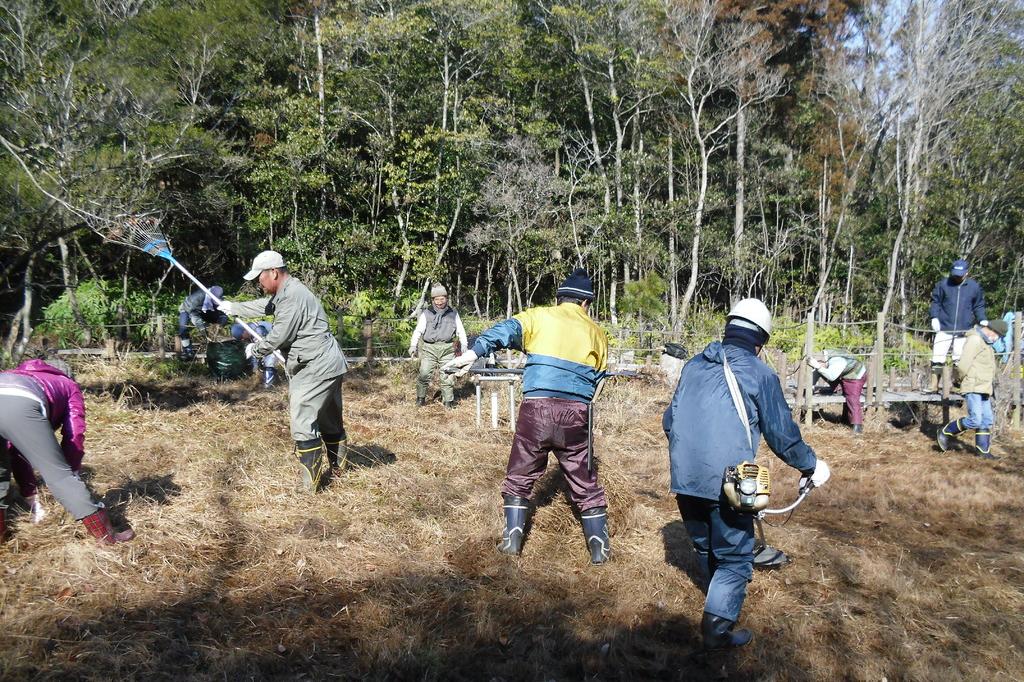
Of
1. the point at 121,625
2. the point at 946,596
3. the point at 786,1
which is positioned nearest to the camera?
the point at 121,625

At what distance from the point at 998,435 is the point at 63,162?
10.7 meters

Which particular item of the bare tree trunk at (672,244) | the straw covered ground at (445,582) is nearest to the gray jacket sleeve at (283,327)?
the straw covered ground at (445,582)

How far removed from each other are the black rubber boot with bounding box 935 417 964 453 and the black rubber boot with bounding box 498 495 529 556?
6.04m

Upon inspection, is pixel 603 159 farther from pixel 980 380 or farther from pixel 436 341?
pixel 980 380

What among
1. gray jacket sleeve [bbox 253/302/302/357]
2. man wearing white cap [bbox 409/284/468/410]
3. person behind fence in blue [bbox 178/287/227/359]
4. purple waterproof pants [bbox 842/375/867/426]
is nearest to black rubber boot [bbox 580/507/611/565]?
gray jacket sleeve [bbox 253/302/302/357]

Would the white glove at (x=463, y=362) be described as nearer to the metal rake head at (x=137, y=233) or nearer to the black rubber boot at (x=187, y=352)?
the metal rake head at (x=137, y=233)

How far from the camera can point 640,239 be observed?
1944 centimetres

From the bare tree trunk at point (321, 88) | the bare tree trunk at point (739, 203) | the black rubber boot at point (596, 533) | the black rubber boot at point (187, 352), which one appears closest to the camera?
the black rubber boot at point (596, 533)

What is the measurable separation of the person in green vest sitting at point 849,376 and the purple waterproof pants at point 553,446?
5.74 metres

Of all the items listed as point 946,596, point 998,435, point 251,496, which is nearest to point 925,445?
point 998,435

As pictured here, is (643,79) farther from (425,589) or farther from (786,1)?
(425,589)

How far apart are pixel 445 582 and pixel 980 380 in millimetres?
6608

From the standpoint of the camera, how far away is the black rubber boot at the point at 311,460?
5.06 m

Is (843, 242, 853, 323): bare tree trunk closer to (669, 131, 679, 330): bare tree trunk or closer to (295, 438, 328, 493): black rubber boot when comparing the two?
(669, 131, 679, 330): bare tree trunk
